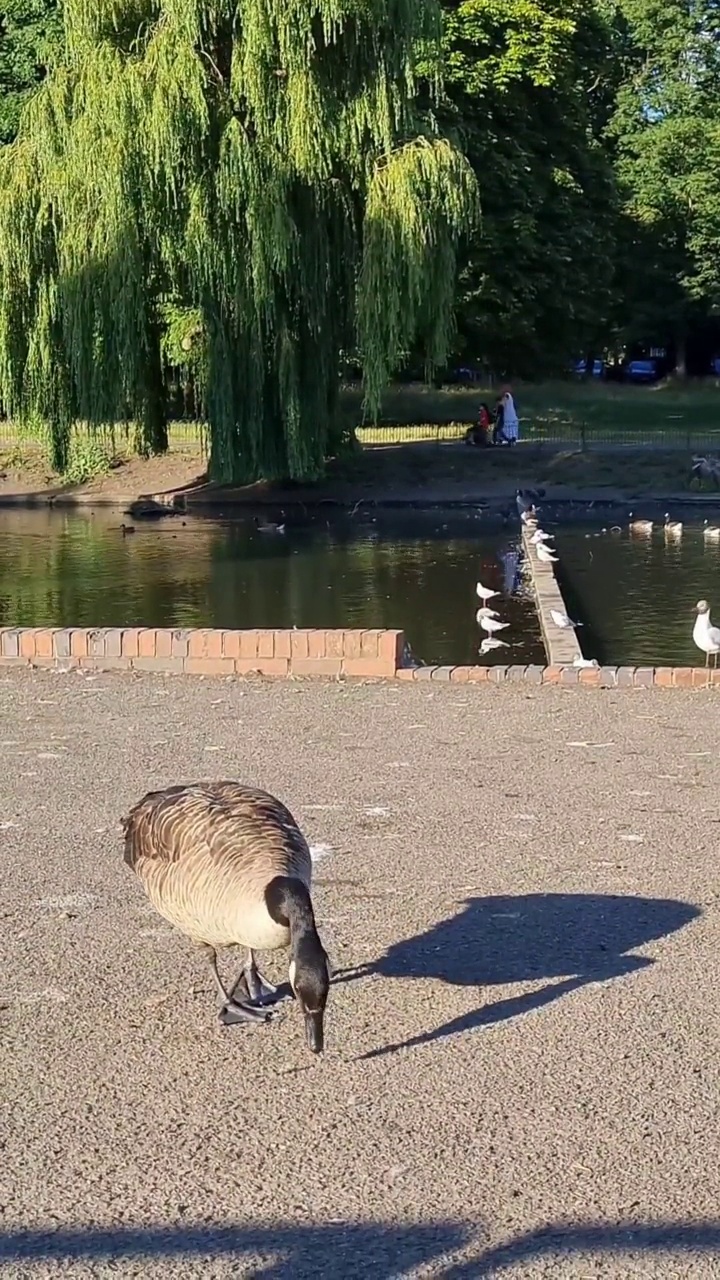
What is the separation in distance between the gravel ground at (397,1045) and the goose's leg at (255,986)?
0.12 meters

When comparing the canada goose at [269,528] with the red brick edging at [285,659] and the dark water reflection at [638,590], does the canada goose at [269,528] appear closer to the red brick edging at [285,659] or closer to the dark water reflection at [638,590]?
the dark water reflection at [638,590]

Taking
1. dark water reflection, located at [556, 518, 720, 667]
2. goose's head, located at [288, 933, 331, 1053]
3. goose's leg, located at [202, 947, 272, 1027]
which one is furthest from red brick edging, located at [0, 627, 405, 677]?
goose's head, located at [288, 933, 331, 1053]

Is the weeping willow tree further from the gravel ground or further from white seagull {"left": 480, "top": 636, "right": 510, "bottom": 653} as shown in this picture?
the gravel ground

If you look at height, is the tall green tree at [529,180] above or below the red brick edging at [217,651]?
above

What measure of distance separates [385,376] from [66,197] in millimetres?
5659

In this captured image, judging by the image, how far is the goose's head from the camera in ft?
15.2

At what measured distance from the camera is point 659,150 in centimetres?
5300

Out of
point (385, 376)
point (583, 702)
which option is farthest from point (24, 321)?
point (583, 702)

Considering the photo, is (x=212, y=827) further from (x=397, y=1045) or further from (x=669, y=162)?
(x=669, y=162)

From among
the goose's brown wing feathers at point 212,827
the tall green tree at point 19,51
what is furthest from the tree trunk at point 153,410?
the goose's brown wing feathers at point 212,827

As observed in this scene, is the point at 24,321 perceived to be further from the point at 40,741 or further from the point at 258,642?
the point at 40,741

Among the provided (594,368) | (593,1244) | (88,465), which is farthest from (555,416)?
(593,1244)

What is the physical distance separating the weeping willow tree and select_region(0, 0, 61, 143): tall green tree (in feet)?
40.3

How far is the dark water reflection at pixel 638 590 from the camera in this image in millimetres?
16047
